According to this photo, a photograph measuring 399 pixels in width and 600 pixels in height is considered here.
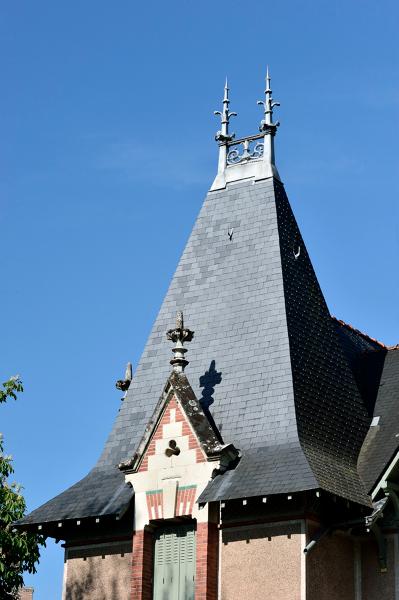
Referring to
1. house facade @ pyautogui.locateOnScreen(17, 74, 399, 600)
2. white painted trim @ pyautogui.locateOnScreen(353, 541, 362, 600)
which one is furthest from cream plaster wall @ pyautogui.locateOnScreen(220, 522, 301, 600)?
white painted trim @ pyautogui.locateOnScreen(353, 541, 362, 600)

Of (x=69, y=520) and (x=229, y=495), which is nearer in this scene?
(x=229, y=495)

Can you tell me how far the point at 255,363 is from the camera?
25.9 meters

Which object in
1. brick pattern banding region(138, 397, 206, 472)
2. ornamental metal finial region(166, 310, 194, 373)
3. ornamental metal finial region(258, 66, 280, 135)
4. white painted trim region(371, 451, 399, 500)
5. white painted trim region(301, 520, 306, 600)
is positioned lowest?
white painted trim region(301, 520, 306, 600)

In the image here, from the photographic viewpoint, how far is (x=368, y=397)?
91.0 ft

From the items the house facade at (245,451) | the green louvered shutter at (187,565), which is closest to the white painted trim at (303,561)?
the house facade at (245,451)

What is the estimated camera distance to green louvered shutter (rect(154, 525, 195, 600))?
24.1 m

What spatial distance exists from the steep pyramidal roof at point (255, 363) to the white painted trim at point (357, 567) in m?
1.00

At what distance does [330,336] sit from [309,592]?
649cm

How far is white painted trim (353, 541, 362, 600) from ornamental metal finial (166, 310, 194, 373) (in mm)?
4606

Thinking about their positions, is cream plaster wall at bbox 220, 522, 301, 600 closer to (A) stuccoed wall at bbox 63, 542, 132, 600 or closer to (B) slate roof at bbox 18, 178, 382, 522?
(B) slate roof at bbox 18, 178, 382, 522

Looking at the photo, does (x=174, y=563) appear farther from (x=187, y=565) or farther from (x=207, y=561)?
(x=207, y=561)

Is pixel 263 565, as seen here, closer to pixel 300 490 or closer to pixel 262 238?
pixel 300 490

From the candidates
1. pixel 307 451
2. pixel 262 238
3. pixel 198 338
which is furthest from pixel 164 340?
pixel 307 451

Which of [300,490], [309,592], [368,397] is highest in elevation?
[368,397]
